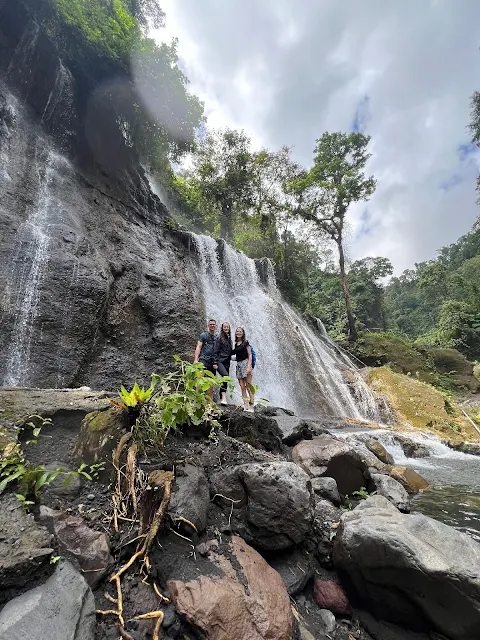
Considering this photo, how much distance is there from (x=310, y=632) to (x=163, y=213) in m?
16.0

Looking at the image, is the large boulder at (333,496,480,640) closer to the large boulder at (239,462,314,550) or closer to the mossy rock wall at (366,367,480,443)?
the large boulder at (239,462,314,550)

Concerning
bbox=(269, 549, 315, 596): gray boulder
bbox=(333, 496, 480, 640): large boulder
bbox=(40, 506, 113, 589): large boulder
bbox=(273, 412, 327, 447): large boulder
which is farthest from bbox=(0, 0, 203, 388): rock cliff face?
bbox=(333, 496, 480, 640): large boulder

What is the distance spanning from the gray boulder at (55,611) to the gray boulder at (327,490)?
116 inches

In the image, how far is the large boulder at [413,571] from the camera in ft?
7.09

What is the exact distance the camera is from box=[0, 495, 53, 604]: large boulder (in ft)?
5.40

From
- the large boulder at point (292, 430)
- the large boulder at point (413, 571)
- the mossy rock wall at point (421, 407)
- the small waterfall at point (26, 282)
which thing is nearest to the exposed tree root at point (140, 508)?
the large boulder at point (413, 571)

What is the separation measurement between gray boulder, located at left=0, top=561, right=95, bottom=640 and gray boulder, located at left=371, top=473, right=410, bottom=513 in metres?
3.92

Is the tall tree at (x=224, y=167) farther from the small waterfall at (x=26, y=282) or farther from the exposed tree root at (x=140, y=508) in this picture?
the exposed tree root at (x=140, y=508)

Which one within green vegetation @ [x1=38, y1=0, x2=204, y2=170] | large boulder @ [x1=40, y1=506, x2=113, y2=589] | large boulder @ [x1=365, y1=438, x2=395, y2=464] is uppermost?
green vegetation @ [x1=38, y1=0, x2=204, y2=170]

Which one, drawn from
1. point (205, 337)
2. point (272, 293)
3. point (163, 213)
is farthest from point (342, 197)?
Result: point (205, 337)

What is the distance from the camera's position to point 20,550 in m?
1.76

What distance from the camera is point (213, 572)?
2.14 meters

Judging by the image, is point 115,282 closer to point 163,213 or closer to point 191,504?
point 163,213

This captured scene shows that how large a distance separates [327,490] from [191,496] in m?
2.24
